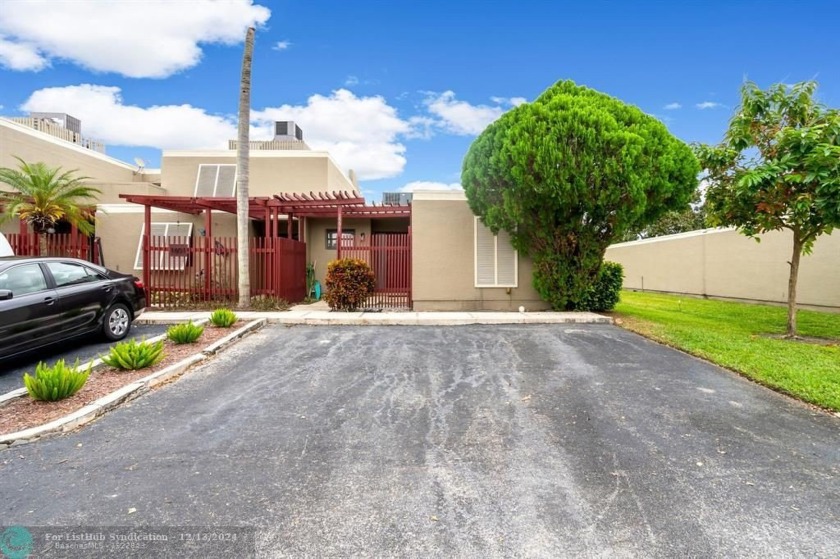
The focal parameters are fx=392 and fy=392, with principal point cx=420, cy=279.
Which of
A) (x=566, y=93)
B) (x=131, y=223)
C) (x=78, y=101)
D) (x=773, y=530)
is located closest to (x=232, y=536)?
(x=773, y=530)

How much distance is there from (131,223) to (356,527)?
15.3 m

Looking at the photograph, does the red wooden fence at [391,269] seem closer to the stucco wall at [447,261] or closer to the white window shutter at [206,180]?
the stucco wall at [447,261]

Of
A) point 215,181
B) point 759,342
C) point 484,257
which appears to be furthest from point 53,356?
point 759,342

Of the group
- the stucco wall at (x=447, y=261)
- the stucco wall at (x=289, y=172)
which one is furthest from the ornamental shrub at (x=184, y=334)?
the stucco wall at (x=289, y=172)

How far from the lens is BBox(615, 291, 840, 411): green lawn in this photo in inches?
199

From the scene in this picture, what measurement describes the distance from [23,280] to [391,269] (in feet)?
25.2

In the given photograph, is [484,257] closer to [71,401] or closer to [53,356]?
[71,401]

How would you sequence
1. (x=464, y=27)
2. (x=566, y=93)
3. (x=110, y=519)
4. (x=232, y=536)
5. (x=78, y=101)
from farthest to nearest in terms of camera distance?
(x=78, y=101), (x=464, y=27), (x=566, y=93), (x=110, y=519), (x=232, y=536)

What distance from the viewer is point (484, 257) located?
11430 millimetres

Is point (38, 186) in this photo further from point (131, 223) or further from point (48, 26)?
point (48, 26)

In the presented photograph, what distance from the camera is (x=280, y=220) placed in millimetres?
15203

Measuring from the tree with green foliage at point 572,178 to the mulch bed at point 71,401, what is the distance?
7645 millimetres

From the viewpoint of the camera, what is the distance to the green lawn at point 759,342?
16.6ft

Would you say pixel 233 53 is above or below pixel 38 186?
above
